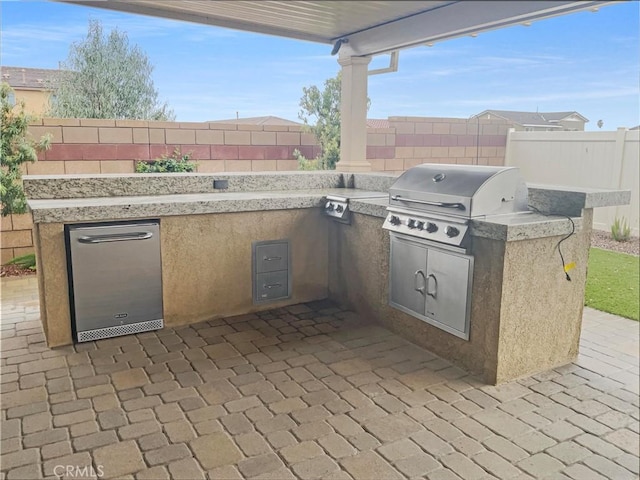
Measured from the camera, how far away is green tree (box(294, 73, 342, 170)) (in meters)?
7.16

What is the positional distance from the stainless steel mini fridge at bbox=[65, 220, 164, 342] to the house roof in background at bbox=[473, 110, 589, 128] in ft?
20.1

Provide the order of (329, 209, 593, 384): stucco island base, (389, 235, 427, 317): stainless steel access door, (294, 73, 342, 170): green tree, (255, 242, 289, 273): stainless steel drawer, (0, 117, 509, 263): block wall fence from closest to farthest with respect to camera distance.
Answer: (329, 209, 593, 384): stucco island base
(389, 235, 427, 317): stainless steel access door
(255, 242, 289, 273): stainless steel drawer
(0, 117, 509, 263): block wall fence
(294, 73, 342, 170): green tree

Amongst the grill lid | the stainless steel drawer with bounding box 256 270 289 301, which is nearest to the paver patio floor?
the stainless steel drawer with bounding box 256 270 289 301

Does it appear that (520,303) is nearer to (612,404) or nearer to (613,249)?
(612,404)

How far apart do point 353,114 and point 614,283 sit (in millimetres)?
3052

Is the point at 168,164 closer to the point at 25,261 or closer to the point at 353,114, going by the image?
the point at 25,261

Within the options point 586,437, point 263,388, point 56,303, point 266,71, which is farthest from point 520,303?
point 266,71

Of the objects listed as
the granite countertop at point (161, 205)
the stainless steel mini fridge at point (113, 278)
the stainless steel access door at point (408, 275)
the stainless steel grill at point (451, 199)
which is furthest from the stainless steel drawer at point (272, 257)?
the stainless steel grill at point (451, 199)

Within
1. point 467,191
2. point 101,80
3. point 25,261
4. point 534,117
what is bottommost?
point 25,261

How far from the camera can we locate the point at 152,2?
385 cm

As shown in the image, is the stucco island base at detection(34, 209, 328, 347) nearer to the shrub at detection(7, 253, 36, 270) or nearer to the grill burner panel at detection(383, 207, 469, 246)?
the grill burner panel at detection(383, 207, 469, 246)

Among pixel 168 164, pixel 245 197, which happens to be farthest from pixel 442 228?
pixel 168 164

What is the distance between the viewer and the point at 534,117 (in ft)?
27.0

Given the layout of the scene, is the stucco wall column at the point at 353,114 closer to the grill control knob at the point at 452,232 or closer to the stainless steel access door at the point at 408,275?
the stainless steel access door at the point at 408,275
